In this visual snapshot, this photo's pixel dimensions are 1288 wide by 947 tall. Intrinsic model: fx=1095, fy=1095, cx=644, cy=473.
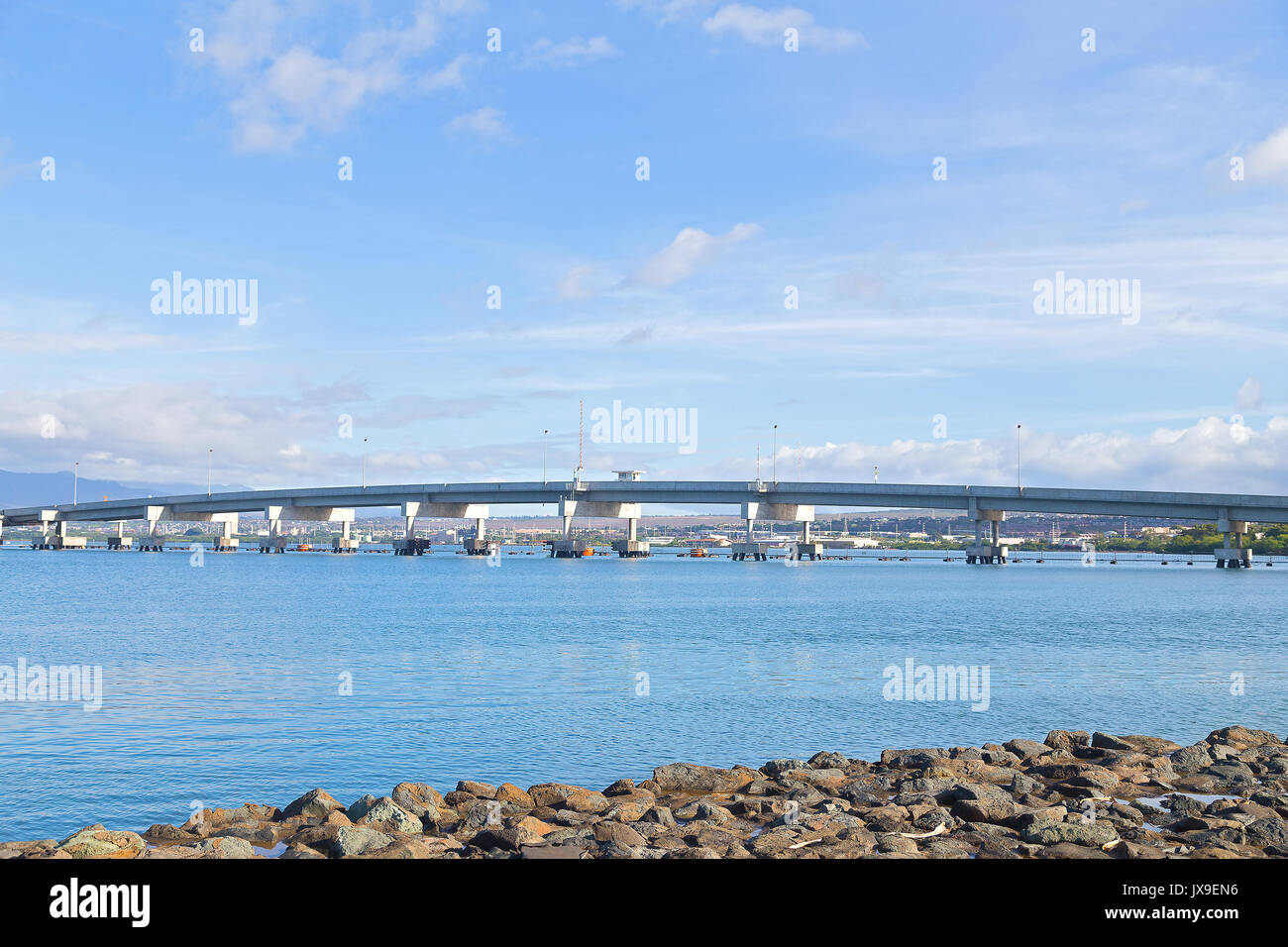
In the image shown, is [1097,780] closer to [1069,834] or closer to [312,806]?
[1069,834]

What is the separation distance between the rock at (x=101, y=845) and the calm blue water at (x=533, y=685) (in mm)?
3088

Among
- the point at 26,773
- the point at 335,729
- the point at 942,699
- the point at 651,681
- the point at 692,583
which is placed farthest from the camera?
the point at 692,583

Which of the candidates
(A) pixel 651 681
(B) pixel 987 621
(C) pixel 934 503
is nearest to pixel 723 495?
(C) pixel 934 503

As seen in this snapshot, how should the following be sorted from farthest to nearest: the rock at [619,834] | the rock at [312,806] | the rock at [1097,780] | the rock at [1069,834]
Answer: the rock at [1097,780] < the rock at [312,806] < the rock at [1069,834] < the rock at [619,834]

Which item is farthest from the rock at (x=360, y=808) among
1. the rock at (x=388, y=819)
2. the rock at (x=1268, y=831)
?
the rock at (x=1268, y=831)

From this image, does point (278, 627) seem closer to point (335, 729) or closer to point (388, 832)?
point (335, 729)

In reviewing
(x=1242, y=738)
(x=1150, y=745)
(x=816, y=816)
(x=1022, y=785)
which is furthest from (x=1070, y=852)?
(x=1242, y=738)

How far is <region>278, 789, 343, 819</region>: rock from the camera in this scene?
20578 millimetres

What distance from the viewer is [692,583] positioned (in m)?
124

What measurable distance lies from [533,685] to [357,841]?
23.1m

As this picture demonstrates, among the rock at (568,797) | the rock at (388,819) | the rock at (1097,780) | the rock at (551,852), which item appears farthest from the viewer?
the rock at (1097,780)

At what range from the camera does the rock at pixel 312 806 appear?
20.6 m

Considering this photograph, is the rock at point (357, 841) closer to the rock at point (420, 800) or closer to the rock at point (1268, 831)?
the rock at point (420, 800)
